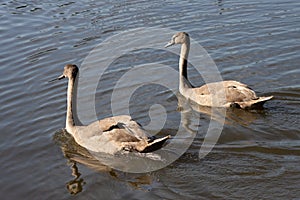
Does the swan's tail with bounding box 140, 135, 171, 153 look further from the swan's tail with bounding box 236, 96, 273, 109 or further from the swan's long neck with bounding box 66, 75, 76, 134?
the swan's tail with bounding box 236, 96, 273, 109

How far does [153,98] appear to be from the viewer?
1070cm

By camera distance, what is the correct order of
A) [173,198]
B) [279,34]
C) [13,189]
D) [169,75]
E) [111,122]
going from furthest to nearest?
[279,34], [169,75], [111,122], [13,189], [173,198]

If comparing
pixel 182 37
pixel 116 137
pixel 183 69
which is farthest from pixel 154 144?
pixel 182 37

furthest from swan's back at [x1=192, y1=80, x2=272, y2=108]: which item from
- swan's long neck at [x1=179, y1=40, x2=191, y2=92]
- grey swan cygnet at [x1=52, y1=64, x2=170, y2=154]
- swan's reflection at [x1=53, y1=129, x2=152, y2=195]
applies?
swan's reflection at [x1=53, y1=129, x2=152, y2=195]

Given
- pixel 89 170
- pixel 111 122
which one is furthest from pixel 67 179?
pixel 111 122

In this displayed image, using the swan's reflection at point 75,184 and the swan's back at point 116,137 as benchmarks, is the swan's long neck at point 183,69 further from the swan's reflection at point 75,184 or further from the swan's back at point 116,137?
the swan's reflection at point 75,184

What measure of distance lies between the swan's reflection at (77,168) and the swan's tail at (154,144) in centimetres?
46

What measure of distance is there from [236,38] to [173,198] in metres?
7.17

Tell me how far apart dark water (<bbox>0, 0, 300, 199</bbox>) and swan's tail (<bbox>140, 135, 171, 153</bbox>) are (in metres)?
0.40

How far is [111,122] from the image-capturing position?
8594 millimetres

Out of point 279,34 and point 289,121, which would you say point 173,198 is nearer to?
point 289,121

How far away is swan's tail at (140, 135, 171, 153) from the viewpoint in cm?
802

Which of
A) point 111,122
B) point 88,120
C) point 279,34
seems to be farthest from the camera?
point 279,34

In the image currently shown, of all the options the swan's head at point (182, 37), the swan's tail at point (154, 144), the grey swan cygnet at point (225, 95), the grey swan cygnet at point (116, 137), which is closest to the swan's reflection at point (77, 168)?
the grey swan cygnet at point (116, 137)
